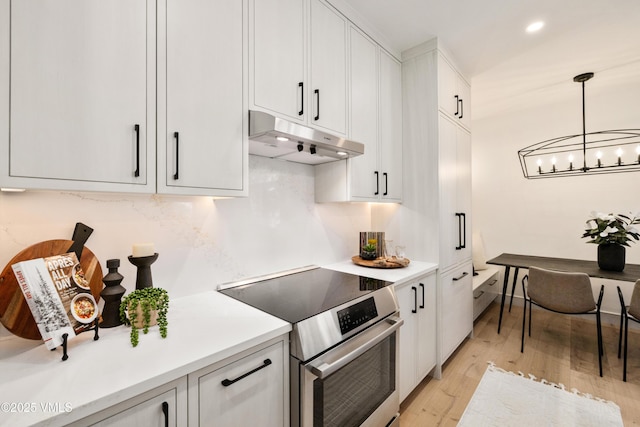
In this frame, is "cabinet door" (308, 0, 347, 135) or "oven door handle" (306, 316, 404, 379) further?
"cabinet door" (308, 0, 347, 135)

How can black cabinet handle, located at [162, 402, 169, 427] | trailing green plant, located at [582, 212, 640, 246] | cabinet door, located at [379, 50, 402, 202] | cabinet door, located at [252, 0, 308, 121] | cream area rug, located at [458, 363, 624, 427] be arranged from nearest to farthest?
black cabinet handle, located at [162, 402, 169, 427] → cabinet door, located at [252, 0, 308, 121] → cream area rug, located at [458, 363, 624, 427] → cabinet door, located at [379, 50, 402, 202] → trailing green plant, located at [582, 212, 640, 246]

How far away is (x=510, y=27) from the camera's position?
2061 millimetres

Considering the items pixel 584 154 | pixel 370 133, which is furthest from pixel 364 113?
pixel 584 154

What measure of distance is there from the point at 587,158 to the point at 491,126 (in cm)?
120

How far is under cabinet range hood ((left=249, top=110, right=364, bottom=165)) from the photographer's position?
1242 mm

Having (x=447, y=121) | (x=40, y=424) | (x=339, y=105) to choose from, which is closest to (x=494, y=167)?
(x=447, y=121)

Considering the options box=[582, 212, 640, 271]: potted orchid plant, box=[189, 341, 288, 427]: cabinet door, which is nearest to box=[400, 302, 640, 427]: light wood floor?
box=[582, 212, 640, 271]: potted orchid plant

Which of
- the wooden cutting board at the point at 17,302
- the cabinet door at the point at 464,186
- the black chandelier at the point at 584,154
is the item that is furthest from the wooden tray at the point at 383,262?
the black chandelier at the point at 584,154

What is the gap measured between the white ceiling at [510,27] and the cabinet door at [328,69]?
0.89ft

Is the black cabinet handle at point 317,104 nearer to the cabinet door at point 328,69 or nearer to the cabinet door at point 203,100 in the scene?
the cabinet door at point 328,69

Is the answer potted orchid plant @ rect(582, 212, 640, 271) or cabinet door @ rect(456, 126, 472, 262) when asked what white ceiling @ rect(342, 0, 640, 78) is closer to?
cabinet door @ rect(456, 126, 472, 262)

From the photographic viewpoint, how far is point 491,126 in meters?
4.05

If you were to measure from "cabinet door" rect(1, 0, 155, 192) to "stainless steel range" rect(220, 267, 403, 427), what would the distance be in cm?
79

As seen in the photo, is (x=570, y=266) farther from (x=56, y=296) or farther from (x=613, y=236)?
(x=56, y=296)
